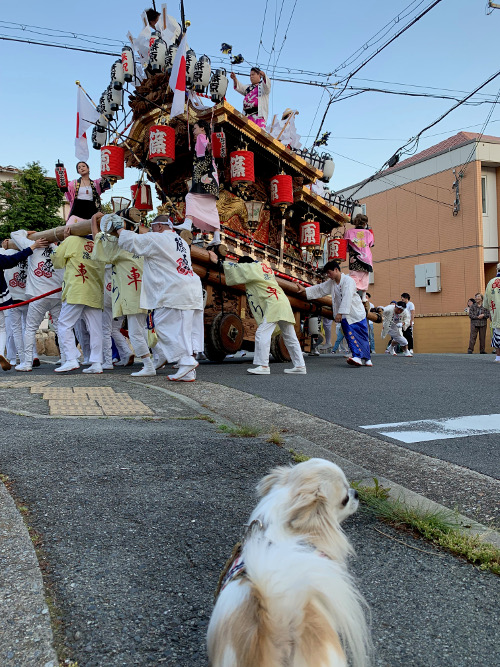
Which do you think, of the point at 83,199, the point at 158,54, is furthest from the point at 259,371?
the point at 158,54

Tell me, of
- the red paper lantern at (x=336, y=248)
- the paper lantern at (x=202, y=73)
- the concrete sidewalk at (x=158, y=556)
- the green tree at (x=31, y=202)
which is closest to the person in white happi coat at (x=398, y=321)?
the red paper lantern at (x=336, y=248)

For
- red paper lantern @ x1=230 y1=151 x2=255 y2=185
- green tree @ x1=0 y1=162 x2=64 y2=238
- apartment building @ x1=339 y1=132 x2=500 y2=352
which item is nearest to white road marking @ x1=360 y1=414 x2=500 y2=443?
red paper lantern @ x1=230 y1=151 x2=255 y2=185

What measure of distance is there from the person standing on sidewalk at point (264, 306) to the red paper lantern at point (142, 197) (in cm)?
448

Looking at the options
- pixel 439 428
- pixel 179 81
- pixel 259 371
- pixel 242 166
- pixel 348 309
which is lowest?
pixel 439 428

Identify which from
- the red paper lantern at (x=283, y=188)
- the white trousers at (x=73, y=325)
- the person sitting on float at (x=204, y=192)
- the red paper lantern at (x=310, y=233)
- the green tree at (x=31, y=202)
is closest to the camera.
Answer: the white trousers at (x=73, y=325)

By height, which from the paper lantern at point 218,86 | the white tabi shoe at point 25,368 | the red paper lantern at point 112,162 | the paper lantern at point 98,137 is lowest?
the white tabi shoe at point 25,368

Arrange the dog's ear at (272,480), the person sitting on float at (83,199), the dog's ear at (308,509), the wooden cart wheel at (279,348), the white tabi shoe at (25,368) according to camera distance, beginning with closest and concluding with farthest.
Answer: the dog's ear at (308,509) < the dog's ear at (272,480) < the white tabi shoe at (25,368) < the person sitting on float at (83,199) < the wooden cart wheel at (279,348)

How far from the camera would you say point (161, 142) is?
9555 mm

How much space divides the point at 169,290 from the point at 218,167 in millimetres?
5436

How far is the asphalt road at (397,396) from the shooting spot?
328 centimetres

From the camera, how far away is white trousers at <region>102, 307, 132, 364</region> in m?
8.23

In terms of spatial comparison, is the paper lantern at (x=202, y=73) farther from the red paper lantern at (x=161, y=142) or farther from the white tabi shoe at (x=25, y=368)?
the white tabi shoe at (x=25, y=368)

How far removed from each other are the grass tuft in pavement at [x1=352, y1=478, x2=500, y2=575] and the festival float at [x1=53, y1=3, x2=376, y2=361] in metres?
6.24

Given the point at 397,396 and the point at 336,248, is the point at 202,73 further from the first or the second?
the point at 397,396
